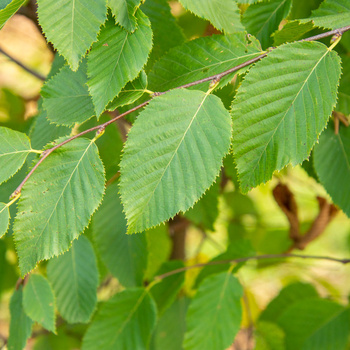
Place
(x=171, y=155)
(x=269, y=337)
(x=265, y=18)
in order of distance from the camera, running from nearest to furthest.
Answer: (x=171, y=155)
(x=265, y=18)
(x=269, y=337)

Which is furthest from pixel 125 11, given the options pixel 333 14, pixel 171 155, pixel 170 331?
pixel 170 331

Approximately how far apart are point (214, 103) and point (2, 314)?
2.23m

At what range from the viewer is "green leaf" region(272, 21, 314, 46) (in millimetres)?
518

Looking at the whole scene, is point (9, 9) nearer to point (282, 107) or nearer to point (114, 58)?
point (114, 58)

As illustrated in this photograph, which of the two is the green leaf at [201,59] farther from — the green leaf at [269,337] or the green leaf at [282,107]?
the green leaf at [269,337]

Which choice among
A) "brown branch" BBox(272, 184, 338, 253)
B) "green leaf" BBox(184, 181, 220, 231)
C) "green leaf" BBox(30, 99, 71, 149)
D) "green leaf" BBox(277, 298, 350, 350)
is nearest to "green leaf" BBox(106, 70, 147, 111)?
"green leaf" BBox(30, 99, 71, 149)

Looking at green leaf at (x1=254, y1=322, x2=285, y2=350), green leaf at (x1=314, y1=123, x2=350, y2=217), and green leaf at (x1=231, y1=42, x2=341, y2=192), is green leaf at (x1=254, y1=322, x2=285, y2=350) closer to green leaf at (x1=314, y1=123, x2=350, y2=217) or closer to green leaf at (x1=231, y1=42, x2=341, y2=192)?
green leaf at (x1=314, y1=123, x2=350, y2=217)

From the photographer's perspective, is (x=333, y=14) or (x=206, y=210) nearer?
(x=333, y=14)

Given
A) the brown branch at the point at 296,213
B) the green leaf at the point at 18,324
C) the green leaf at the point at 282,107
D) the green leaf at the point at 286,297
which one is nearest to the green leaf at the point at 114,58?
the green leaf at the point at 282,107

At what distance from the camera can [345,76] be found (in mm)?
660

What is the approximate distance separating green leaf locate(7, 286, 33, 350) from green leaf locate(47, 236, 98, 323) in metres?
0.07

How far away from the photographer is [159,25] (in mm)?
665

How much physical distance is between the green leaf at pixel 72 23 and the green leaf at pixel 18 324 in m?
0.46

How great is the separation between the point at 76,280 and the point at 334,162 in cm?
49
